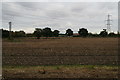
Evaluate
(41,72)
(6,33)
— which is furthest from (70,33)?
(41,72)

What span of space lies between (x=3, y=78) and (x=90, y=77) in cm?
349

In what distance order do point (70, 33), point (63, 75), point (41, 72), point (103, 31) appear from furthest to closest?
point (70, 33)
point (103, 31)
point (41, 72)
point (63, 75)

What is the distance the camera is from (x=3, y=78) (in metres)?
5.88

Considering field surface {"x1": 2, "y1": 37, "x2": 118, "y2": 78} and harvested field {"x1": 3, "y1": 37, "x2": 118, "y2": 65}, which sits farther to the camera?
harvested field {"x1": 3, "y1": 37, "x2": 118, "y2": 65}

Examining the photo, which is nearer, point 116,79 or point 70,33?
point 116,79

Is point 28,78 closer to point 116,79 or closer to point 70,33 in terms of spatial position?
point 116,79

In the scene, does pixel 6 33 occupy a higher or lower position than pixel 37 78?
higher

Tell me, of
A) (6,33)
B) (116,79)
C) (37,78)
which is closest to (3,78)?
(37,78)

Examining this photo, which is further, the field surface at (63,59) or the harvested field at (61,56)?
the harvested field at (61,56)

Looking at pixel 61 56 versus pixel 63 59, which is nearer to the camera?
pixel 63 59

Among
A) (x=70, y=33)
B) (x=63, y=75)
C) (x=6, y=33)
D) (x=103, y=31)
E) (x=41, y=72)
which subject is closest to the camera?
(x=63, y=75)

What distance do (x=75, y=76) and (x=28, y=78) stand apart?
191 centimetres

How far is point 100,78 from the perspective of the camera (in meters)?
5.85

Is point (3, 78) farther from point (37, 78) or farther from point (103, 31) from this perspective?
point (103, 31)
